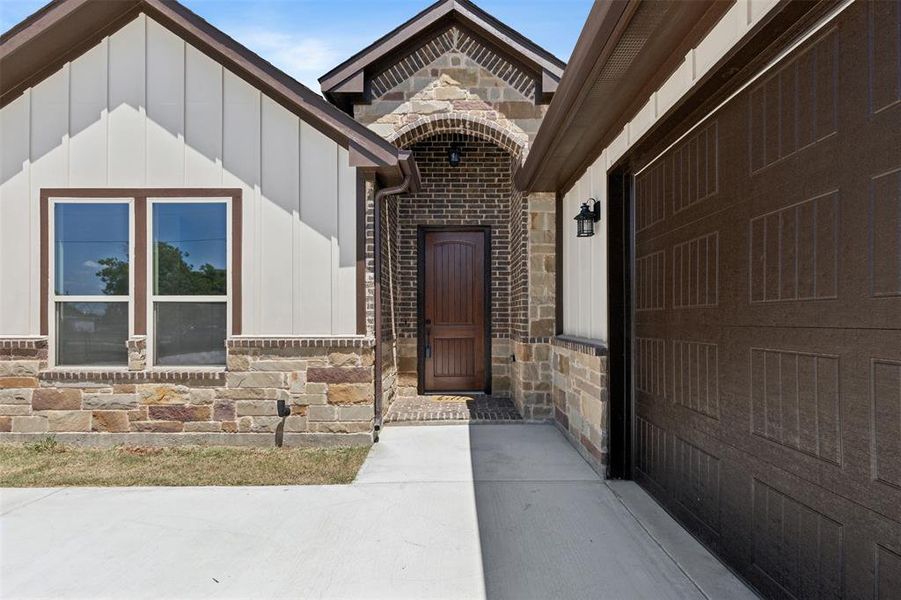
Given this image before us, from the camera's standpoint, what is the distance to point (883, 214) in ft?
5.65

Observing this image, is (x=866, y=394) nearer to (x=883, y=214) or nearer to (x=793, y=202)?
A: (x=883, y=214)

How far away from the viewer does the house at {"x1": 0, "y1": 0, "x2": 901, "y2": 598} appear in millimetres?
1940

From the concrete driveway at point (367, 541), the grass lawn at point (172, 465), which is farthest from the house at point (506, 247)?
the concrete driveway at point (367, 541)

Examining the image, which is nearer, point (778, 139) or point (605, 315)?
point (778, 139)

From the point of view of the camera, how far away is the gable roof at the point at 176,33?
15.8ft

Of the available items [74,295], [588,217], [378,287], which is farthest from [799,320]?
[74,295]

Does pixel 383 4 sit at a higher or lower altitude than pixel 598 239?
higher

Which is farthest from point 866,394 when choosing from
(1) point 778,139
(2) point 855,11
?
(2) point 855,11

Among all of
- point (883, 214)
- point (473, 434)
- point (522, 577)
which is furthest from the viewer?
point (473, 434)

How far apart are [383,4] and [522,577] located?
22.6 feet

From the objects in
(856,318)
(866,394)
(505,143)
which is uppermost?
(505,143)

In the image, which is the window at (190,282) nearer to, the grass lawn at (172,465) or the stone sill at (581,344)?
the grass lawn at (172,465)

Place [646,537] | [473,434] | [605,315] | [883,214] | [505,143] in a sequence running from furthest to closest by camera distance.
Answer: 1. [505,143]
2. [473,434]
3. [605,315]
4. [646,537]
5. [883,214]

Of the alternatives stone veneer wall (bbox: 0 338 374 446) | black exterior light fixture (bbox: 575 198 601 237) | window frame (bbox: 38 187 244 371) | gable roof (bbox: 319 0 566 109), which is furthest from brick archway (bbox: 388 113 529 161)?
stone veneer wall (bbox: 0 338 374 446)
